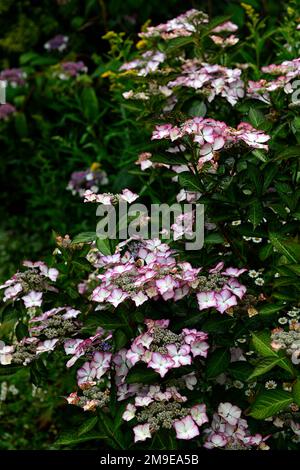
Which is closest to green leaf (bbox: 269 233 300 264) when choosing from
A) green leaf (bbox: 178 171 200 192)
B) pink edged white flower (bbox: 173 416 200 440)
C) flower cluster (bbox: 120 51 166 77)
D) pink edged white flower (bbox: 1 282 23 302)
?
green leaf (bbox: 178 171 200 192)

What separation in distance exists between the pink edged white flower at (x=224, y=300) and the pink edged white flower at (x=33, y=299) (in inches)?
18.8

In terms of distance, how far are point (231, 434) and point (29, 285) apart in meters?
0.64

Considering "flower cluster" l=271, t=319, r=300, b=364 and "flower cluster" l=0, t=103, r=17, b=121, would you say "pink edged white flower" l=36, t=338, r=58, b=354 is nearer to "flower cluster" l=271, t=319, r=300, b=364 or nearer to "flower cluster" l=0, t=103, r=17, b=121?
"flower cluster" l=271, t=319, r=300, b=364

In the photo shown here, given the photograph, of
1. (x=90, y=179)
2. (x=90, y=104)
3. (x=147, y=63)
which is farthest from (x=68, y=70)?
(x=147, y=63)

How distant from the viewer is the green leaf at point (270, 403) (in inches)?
62.7

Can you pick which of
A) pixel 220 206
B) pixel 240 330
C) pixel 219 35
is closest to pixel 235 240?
pixel 220 206

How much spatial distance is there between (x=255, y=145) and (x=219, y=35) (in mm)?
1022

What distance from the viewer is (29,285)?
1924 millimetres

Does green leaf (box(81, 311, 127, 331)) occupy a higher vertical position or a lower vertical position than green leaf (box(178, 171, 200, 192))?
lower

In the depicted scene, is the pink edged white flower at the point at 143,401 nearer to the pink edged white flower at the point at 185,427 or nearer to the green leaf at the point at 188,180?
the pink edged white flower at the point at 185,427

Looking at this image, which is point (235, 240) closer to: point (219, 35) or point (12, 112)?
point (219, 35)

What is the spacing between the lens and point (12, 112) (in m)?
3.80

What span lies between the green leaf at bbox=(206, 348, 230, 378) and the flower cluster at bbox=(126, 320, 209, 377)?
0.32ft

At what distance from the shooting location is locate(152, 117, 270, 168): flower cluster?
5.53 feet
